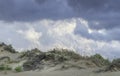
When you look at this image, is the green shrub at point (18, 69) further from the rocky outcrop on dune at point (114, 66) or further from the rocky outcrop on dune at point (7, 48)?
the rocky outcrop on dune at point (7, 48)

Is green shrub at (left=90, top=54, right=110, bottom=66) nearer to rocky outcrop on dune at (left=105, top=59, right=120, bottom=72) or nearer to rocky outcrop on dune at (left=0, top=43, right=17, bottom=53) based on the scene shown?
rocky outcrop on dune at (left=105, top=59, right=120, bottom=72)

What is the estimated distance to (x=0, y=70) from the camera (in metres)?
39.8

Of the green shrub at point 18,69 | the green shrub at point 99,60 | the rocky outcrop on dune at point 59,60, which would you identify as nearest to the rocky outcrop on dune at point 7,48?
the rocky outcrop on dune at point 59,60

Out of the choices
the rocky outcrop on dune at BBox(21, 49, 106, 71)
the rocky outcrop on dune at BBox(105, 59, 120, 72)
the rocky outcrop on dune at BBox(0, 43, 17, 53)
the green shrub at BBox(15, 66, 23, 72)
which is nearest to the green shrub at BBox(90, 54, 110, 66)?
the rocky outcrop on dune at BBox(21, 49, 106, 71)

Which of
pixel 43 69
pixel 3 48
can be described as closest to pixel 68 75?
pixel 43 69

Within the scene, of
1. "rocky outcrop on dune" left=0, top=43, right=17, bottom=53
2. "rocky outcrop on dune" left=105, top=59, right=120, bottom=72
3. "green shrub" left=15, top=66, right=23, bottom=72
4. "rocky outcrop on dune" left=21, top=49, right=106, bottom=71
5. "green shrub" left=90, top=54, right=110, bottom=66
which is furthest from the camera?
"rocky outcrop on dune" left=0, top=43, right=17, bottom=53

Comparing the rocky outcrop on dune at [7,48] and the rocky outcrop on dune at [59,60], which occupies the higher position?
the rocky outcrop on dune at [7,48]

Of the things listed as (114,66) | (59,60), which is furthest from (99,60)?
(114,66)

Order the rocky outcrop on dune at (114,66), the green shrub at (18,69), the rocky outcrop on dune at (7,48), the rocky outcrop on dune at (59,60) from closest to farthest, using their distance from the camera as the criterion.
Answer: the rocky outcrop on dune at (114,66), the rocky outcrop on dune at (59,60), the green shrub at (18,69), the rocky outcrop on dune at (7,48)

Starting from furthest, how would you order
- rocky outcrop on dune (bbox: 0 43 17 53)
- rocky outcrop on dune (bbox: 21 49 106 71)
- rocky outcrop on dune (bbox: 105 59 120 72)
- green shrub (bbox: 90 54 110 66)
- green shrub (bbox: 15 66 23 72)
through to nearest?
1. rocky outcrop on dune (bbox: 0 43 17 53)
2. green shrub (bbox: 15 66 23 72)
3. green shrub (bbox: 90 54 110 66)
4. rocky outcrop on dune (bbox: 21 49 106 71)
5. rocky outcrop on dune (bbox: 105 59 120 72)

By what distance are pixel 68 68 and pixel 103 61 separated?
18.0ft

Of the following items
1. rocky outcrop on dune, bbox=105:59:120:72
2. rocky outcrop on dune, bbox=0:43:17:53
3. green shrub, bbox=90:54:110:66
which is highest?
rocky outcrop on dune, bbox=0:43:17:53

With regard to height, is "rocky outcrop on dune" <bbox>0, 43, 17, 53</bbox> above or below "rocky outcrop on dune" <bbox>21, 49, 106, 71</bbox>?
above

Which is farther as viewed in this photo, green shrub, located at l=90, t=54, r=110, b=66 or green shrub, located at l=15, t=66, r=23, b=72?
Result: green shrub, located at l=15, t=66, r=23, b=72
